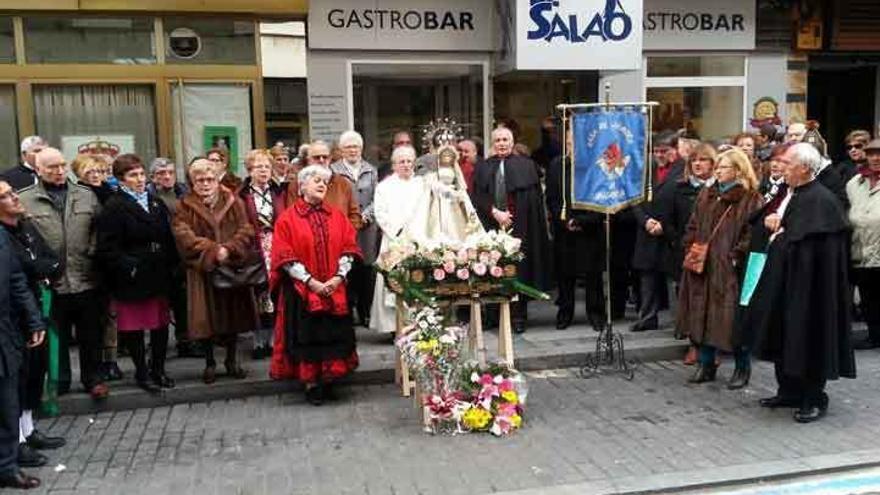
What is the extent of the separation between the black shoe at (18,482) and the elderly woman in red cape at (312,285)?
1.89 meters

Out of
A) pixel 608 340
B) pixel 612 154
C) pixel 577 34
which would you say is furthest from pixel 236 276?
pixel 577 34

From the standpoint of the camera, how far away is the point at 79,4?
373 inches

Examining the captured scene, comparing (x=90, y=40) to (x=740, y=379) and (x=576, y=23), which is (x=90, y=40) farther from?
(x=740, y=379)

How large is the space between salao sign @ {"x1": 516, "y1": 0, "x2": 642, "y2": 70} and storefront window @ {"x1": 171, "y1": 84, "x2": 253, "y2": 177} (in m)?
3.43

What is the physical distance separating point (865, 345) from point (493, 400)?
4229 mm

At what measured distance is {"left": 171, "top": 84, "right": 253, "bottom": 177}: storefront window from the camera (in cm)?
1017

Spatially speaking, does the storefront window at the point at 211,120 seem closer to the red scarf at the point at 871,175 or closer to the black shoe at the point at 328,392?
the black shoe at the point at 328,392

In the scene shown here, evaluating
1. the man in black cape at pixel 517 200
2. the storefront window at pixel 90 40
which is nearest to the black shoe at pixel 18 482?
the man in black cape at pixel 517 200

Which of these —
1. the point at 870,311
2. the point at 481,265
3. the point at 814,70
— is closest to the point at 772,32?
the point at 814,70

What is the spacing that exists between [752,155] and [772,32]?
4.82 m

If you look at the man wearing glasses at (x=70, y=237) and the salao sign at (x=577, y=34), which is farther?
the salao sign at (x=577, y=34)

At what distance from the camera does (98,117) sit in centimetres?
1001

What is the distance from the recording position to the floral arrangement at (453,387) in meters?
5.79

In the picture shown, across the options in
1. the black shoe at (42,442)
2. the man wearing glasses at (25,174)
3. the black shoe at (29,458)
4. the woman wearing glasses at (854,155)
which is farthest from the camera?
the woman wearing glasses at (854,155)
